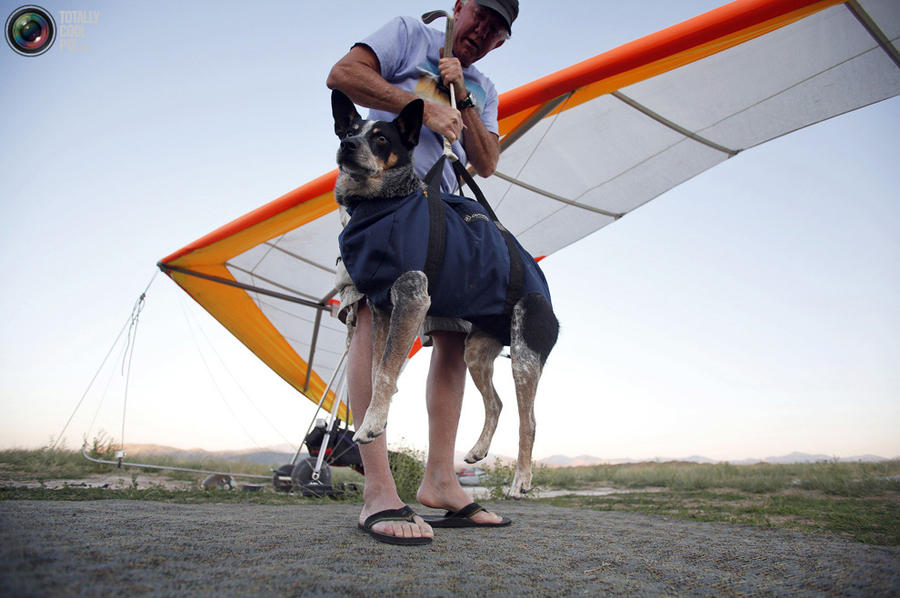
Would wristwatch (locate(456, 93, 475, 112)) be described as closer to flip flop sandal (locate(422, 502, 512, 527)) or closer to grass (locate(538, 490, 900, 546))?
A: flip flop sandal (locate(422, 502, 512, 527))

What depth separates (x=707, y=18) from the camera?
2713 millimetres

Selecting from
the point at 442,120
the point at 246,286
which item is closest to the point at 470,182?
the point at 442,120

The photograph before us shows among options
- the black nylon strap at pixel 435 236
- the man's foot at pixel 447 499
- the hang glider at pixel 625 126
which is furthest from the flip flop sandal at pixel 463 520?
the hang glider at pixel 625 126

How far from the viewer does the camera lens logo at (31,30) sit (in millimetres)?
2582

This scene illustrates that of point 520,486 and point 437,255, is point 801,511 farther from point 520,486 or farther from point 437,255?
point 437,255

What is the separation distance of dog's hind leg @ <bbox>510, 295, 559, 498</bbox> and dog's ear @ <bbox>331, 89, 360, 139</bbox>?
0.80 metres

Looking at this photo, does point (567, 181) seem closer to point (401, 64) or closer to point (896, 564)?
point (401, 64)

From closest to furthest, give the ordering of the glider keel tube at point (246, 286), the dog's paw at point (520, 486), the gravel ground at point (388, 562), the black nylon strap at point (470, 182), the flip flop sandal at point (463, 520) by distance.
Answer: the gravel ground at point (388, 562) < the dog's paw at point (520, 486) < the black nylon strap at point (470, 182) < the flip flop sandal at point (463, 520) < the glider keel tube at point (246, 286)

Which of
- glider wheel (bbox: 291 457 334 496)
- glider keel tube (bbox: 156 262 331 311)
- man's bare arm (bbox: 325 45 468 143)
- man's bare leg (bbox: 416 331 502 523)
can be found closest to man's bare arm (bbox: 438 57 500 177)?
man's bare arm (bbox: 325 45 468 143)

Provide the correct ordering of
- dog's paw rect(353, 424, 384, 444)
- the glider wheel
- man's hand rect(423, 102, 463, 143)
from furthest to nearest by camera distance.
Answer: the glider wheel, man's hand rect(423, 102, 463, 143), dog's paw rect(353, 424, 384, 444)

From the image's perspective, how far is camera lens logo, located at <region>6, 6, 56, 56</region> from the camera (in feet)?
8.47

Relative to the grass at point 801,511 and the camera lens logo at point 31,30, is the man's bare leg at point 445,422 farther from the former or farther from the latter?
the camera lens logo at point 31,30

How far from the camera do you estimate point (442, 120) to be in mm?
1585

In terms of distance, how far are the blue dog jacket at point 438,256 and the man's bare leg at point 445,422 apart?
541 mm
